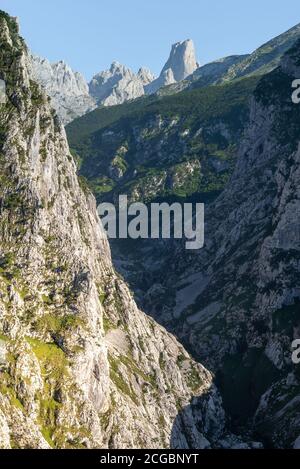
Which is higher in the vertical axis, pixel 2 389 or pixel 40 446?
pixel 2 389
